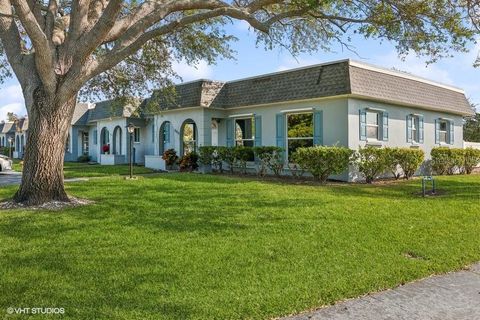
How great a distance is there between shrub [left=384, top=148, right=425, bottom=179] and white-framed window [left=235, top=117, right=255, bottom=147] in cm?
566

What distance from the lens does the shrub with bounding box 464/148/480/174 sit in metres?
18.6

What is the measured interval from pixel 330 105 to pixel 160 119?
952 cm

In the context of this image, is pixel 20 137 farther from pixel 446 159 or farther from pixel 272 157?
pixel 446 159

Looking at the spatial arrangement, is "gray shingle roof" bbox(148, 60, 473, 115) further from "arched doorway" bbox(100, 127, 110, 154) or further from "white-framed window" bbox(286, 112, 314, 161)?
"arched doorway" bbox(100, 127, 110, 154)

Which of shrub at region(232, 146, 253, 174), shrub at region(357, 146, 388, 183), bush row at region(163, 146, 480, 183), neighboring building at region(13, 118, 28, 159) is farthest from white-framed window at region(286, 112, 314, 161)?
neighboring building at region(13, 118, 28, 159)

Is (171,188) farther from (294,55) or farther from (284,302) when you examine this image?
(284,302)

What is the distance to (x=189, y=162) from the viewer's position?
58.7ft

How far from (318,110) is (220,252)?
34.6ft

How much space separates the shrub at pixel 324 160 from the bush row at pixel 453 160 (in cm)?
601

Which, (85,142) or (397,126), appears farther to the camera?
(85,142)

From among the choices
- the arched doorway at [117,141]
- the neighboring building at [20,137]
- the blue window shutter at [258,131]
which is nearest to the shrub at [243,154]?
the blue window shutter at [258,131]

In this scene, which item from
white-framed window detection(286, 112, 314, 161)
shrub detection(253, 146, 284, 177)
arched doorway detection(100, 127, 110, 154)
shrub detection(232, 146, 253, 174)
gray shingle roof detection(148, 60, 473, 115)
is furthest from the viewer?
arched doorway detection(100, 127, 110, 154)

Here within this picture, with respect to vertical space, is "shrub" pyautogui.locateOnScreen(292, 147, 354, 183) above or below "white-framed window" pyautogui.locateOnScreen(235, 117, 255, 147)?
below

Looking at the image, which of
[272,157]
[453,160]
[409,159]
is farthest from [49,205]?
[453,160]
